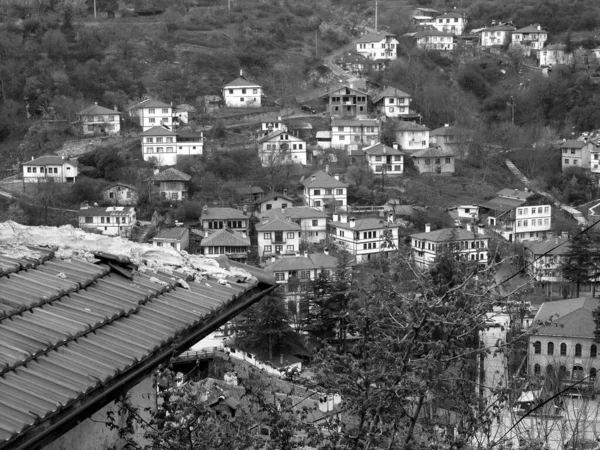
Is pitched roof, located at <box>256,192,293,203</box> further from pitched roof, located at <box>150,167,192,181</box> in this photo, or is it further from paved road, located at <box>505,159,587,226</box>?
paved road, located at <box>505,159,587,226</box>

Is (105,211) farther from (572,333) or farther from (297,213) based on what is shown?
(572,333)

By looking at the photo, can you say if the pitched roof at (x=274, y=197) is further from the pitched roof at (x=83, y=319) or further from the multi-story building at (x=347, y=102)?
the pitched roof at (x=83, y=319)

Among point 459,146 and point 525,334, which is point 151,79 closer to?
point 459,146

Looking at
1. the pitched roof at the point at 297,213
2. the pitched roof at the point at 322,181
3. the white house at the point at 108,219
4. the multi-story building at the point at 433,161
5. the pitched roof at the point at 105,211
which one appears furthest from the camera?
the multi-story building at the point at 433,161

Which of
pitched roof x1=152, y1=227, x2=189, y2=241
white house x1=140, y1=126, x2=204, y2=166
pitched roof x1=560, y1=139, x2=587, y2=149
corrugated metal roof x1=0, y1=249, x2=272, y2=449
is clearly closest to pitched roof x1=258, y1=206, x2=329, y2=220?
pitched roof x1=152, y1=227, x2=189, y2=241

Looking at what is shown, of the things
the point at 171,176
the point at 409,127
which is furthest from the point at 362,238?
the point at 409,127

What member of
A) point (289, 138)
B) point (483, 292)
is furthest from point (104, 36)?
point (483, 292)

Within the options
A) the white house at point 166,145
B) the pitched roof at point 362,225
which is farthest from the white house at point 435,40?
the pitched roof at point 362,225
